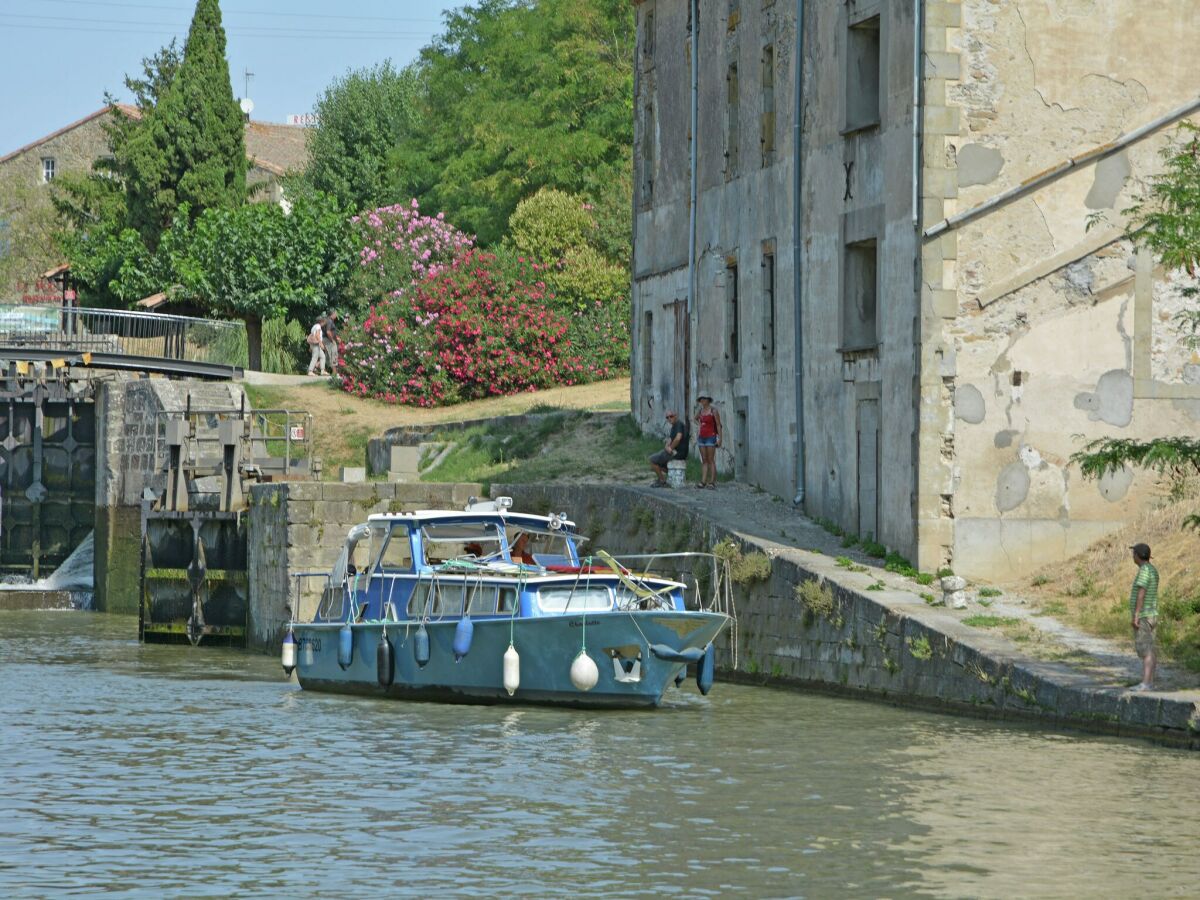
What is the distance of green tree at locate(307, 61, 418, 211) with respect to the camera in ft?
217

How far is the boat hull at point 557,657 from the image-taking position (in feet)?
73.8

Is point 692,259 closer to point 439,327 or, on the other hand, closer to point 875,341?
point 875,341

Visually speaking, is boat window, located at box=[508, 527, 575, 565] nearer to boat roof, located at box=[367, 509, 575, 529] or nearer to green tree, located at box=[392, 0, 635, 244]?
boat roof, located at box=[367, 509, 575, 529]

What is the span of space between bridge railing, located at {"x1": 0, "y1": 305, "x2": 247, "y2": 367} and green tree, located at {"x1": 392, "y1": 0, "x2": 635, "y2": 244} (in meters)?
7.48

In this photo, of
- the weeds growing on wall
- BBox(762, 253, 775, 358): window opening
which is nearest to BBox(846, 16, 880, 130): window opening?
BBox(762, 253, 775, 358): window opening

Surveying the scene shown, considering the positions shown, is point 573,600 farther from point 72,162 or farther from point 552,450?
point 72,162

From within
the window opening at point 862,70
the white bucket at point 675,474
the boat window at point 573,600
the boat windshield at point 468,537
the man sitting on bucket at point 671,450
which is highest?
the window opening at point 862,70

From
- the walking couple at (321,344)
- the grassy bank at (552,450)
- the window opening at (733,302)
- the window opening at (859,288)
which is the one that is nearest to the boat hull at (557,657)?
the window opening at (859,288)

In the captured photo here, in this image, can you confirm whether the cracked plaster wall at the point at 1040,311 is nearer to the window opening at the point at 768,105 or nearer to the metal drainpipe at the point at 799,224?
the metal drainpipe at the point at 799,224

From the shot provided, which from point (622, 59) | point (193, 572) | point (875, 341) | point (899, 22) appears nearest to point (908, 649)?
point (875, 341)

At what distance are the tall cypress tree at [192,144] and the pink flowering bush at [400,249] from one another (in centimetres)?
703

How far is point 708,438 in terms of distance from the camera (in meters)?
31.2

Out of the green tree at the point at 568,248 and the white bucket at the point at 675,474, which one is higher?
the green tree at the point at 568,248

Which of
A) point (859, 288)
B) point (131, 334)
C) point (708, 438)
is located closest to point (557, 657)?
point (859, 288)
